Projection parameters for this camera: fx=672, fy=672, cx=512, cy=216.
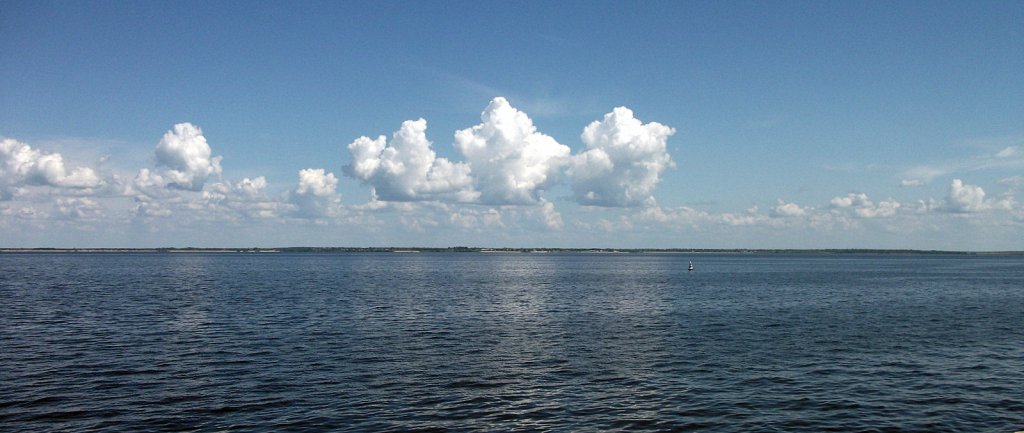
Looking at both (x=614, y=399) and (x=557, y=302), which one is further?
(x=557, y=302)

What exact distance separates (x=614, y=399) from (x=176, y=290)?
92.5m

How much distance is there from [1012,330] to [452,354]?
4648 centimetres

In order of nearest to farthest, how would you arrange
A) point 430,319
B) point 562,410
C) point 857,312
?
1. point 562,410
2. point 430,319
3. point 857,312

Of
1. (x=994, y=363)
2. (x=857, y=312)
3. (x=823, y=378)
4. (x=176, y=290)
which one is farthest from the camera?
(x=176, y=290)

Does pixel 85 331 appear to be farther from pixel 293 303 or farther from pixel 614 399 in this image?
pixel 614 399

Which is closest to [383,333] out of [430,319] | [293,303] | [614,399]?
[430,319]

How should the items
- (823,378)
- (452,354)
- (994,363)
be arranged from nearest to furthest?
(823,378) → (994,363) → (452,354)

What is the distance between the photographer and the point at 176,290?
104m

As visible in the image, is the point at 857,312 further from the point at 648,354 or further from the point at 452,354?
the point at 452,354

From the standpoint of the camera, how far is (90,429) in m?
26.3

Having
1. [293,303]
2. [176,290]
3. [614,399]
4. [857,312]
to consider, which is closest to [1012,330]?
[857,312]

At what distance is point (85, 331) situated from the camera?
52969 millimetres

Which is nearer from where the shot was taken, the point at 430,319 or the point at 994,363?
the point at 994,363

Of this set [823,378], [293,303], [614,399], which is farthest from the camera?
[293,303]
